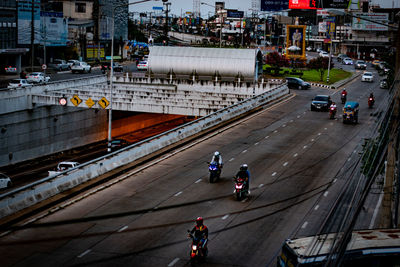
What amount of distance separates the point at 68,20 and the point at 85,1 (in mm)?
7283

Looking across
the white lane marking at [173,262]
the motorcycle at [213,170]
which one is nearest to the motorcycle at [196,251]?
the white lane marking at [173,262]

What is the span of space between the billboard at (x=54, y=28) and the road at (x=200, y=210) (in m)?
57.8

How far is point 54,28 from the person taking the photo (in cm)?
8938

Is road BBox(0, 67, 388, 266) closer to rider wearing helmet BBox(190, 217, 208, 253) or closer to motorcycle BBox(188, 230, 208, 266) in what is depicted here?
motorcycle BBox(188, 230, 208, 266)

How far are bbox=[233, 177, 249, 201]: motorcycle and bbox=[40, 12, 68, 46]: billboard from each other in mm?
68957

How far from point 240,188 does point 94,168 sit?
735cm

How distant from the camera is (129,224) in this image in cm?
Result: 2055

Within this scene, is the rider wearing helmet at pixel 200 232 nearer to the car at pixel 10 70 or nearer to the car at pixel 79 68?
the car at pixel 10 70

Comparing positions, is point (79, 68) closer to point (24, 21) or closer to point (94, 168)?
point (24, 21)

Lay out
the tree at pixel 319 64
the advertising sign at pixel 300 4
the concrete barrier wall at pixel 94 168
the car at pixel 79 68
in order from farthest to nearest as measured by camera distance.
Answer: the advertising sign at pixel 300 4 → the tree at pixel 319 64 → the car at pixel 79 68 → the concrete barrier wall at pixel 94 168

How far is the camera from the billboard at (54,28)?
286ft

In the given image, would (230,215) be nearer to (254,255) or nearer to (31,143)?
(254,255)

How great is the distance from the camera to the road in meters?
17.7

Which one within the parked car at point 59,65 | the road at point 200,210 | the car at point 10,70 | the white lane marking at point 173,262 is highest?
the parked car at point 59,65
